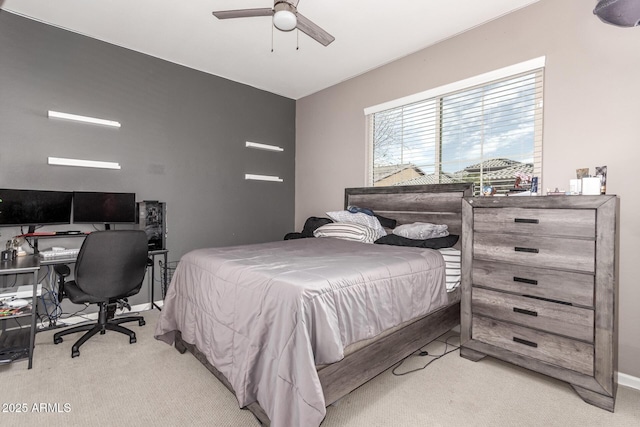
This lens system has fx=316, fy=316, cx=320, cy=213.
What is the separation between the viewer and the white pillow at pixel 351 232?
3.22 meters

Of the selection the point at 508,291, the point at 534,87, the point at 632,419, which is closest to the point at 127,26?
the point at 534,87

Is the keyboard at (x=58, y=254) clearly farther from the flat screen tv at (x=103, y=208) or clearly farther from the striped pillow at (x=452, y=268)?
the striped pillow at (x=452, y=268)

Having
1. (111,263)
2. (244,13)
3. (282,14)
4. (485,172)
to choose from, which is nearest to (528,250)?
(485,172)

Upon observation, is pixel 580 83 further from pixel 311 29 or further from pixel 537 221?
pixel 311 29

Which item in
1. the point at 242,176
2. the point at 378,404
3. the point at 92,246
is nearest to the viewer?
the point at 378,404

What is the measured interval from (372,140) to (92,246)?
3120mm

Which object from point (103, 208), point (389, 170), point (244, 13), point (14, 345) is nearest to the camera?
point (244, 13)

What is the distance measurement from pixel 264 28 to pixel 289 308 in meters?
2.76

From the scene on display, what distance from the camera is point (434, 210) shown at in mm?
3221

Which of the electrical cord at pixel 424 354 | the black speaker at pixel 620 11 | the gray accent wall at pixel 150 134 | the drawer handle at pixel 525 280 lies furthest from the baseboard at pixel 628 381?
the gray accent wall at pixel 150 134

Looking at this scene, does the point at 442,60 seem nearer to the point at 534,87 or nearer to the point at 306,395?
the point at 534,87

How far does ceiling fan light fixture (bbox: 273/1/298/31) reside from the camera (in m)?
2.09

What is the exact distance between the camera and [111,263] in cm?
253

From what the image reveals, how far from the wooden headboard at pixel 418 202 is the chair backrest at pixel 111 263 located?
2443 mm
